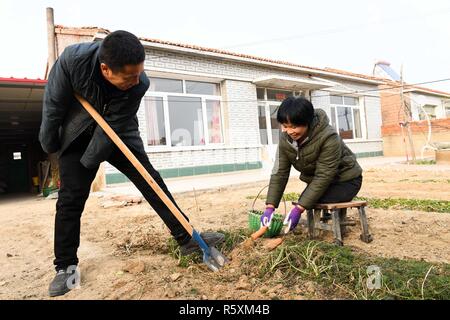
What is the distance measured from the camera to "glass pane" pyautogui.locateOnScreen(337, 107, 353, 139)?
14234mm

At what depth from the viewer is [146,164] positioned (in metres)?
2.47

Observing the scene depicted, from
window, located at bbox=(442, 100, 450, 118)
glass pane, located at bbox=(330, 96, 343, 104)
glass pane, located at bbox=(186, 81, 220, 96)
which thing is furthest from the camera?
window, located at bbox=(442, 100, 450, 118)

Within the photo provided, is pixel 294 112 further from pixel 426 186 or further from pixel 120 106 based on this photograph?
pixel 426 186

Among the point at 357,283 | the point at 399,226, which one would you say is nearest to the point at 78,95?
the point at 357,283

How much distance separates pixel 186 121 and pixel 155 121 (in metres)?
1.00

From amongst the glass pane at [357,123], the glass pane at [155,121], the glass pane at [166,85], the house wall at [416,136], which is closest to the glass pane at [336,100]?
the glass pane at [357,123]

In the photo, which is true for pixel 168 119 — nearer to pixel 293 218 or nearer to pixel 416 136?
pixel 293 218

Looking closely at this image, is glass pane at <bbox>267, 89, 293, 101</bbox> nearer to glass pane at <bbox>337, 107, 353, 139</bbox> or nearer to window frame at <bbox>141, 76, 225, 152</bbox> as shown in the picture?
window frame at <bbox>141, 76, 225, 152</bbox>

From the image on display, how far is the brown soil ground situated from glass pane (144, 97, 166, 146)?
13.5ft

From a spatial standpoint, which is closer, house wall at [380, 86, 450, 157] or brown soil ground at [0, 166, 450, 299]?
brown soil ground at [0, 166, 450, 299]

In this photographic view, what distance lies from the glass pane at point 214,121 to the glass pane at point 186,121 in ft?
0.92

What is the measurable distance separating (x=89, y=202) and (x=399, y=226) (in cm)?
519

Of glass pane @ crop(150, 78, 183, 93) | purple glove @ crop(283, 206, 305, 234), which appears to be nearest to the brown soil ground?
purple glove @ crop(283, 206, 305, 234)

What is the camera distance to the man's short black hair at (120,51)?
1777 millimetres
